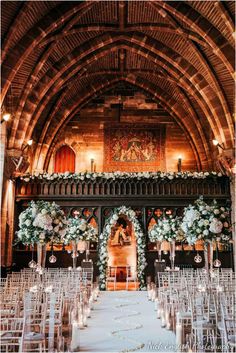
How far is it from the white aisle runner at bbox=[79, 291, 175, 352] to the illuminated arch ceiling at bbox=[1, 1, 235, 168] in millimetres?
8691

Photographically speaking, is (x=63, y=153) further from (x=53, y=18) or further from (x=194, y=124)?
Answer: (x=53, y=18)

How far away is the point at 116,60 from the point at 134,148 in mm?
4981

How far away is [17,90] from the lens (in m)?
16.9

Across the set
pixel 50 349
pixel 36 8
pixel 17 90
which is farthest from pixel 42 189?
pixel 50 349

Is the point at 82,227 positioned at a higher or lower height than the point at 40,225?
higher

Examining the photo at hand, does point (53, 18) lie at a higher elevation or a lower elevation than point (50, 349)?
higher

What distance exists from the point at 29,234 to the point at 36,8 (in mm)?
8322

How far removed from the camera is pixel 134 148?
2295 cm

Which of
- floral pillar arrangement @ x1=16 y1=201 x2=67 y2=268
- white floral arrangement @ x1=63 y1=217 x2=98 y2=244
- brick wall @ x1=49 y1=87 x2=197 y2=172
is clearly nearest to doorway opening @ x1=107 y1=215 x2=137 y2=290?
brick wall @ x1=49 y1=87 x2=197 y2=172

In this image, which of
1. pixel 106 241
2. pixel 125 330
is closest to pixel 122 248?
pixel 106 241

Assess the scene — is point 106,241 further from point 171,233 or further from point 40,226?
point 40,226

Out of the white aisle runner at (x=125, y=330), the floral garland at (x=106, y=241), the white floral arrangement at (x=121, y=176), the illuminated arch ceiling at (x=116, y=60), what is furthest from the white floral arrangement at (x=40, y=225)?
the white floral arrangement at (x=121, y=176)

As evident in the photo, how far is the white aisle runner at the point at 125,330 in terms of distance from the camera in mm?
6723

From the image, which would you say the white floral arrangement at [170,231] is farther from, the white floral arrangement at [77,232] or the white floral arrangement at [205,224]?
the white floral arrangement at [205,224]
